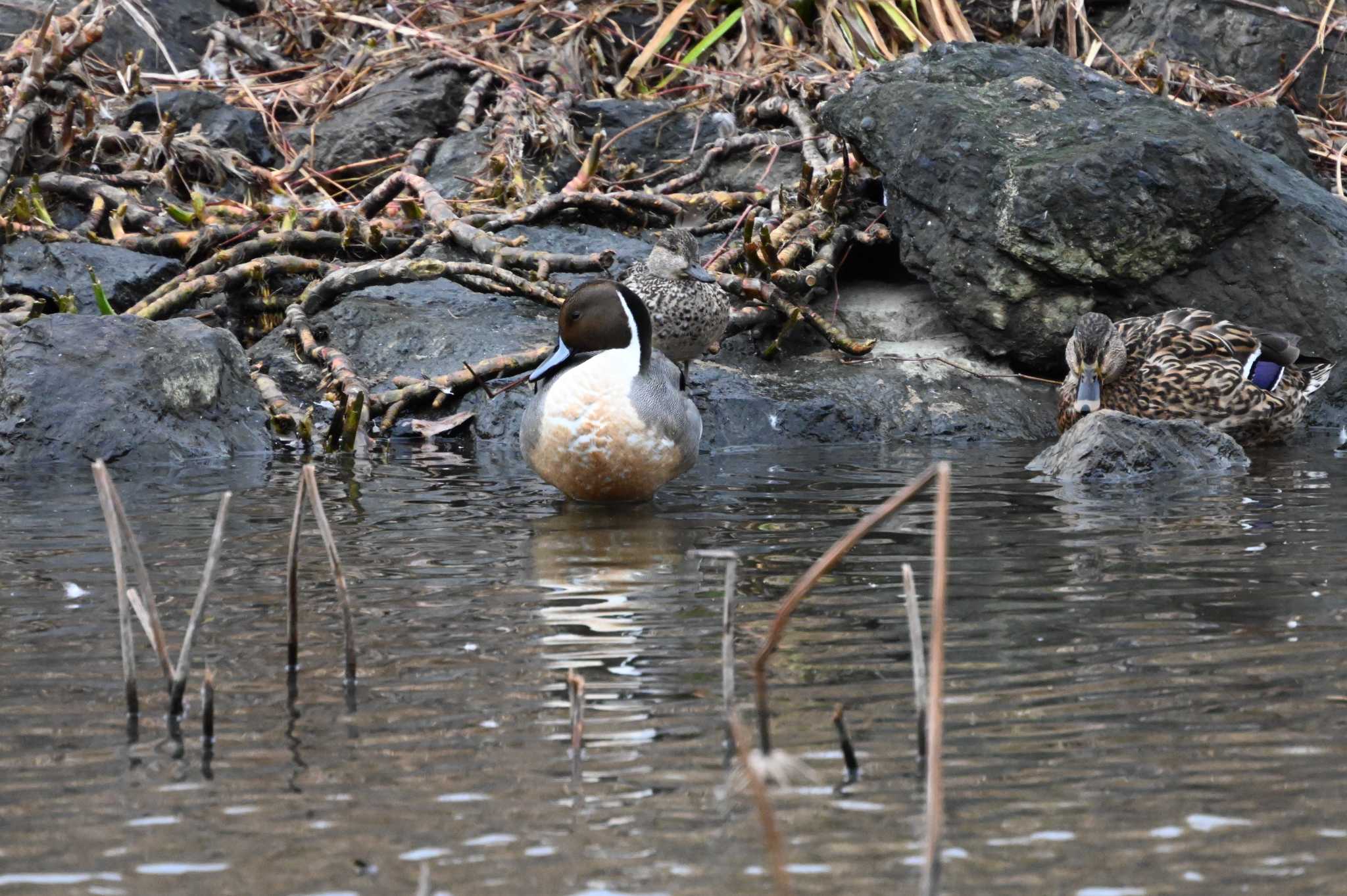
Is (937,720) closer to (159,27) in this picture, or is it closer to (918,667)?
(918,667)

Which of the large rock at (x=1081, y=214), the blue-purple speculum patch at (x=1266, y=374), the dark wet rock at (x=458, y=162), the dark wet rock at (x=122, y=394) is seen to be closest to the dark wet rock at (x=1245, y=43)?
the large rock at (x=1081, y=214)

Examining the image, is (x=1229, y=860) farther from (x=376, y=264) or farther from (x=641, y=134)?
(x=641, y=134)

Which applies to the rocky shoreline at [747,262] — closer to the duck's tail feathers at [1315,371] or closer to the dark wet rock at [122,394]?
the dark wet rock at [122,394]

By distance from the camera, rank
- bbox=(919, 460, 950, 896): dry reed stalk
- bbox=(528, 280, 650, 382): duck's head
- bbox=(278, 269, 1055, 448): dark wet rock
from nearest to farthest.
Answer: bbox=(919, 460, 950, 896): dry reed stalk
bbox=(528, 280, 650, 382): duck's head
bbox=(278, 269, 1055, 448): dark wet rock

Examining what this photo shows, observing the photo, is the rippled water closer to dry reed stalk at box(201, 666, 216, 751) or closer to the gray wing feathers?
dry reed stalk at box(201, 666, 216, 751)

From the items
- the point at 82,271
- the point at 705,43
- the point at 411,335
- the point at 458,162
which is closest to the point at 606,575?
the point at 411,335

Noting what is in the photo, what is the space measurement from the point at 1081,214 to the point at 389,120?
5.09 metres

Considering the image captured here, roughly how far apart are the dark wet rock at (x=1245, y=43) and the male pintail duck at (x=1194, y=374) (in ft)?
14.5

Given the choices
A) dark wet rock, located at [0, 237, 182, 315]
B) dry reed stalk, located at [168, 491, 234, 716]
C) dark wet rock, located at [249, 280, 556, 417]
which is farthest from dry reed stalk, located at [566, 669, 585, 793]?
dark wet rock, located at [0, 237, 182, 315]

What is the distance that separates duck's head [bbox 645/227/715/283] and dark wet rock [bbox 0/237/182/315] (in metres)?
2.99

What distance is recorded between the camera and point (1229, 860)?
9.38 feet

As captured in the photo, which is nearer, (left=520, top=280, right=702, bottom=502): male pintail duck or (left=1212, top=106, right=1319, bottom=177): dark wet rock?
(left=520, top=280, right=702, bottom=502): male pintail duck

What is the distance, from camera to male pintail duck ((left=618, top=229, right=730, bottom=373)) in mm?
8602

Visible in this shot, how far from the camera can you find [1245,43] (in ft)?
42.1
